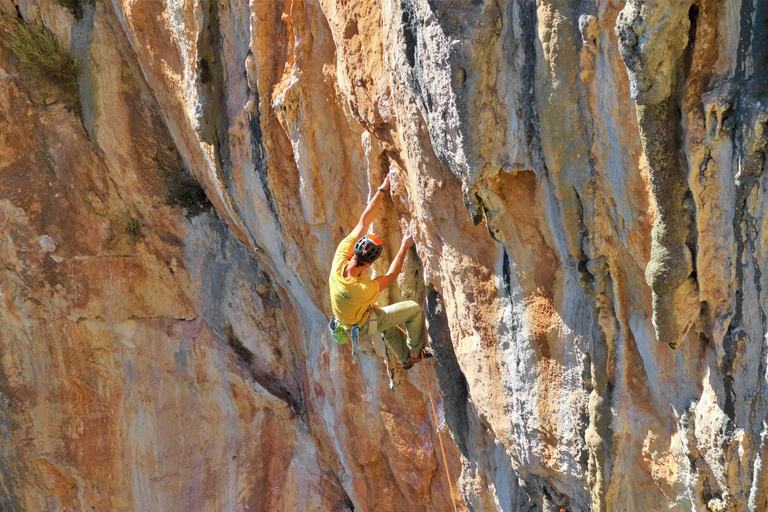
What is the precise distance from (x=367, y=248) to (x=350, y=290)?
1.42 feet

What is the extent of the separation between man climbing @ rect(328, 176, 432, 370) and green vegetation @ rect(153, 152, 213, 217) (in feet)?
8.42

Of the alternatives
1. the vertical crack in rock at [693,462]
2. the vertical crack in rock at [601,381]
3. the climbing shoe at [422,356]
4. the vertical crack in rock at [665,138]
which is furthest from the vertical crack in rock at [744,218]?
the climbing shoe at [422,356]

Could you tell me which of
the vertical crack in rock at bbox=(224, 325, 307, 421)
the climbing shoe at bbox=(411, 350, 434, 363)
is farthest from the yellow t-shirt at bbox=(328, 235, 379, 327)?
the vertical crack in rock at bbox=(224, 325, 307, 421)

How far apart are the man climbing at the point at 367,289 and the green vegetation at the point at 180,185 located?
2.57 metres

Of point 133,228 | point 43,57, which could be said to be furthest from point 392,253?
point 43,57

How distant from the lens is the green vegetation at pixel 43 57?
655 cm

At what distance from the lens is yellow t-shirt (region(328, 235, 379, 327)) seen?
4750 mm

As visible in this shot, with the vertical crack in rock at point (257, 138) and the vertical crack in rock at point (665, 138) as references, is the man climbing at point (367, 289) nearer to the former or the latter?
the vertical crack in rock at point (257, 138)

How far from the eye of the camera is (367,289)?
473 centimetres

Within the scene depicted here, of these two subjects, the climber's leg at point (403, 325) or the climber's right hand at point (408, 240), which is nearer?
the climber's right hand at point (408, 240)

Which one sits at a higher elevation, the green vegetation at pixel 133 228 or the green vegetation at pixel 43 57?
the green vegetation at pixel 43 57

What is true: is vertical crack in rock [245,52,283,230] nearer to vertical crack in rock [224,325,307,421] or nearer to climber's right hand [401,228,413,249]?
climber's right hand [401,228,413,249]

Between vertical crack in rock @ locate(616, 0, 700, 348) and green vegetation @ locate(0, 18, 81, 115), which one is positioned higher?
green vegetation @ locate(0, 18, 81, 115)

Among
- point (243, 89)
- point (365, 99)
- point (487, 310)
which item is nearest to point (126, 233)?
point (243, 89)
